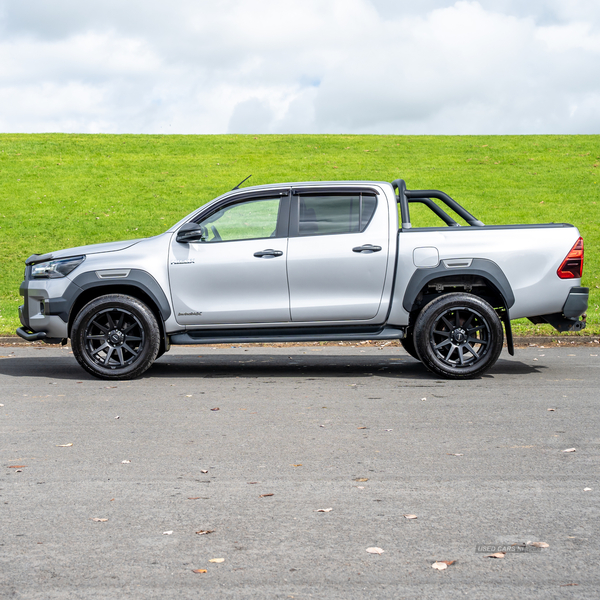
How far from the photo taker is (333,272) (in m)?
8.38

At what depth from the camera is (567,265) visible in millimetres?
8352

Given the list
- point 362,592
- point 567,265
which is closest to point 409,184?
point 567,265

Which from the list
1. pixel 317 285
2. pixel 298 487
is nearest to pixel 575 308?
pixel 317 285

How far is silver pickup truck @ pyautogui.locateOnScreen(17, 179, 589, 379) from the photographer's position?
8.38 m

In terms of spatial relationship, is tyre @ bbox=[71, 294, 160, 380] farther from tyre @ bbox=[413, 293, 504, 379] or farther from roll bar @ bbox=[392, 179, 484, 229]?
roll bar @ bbox=[392, 179, 484, 229]

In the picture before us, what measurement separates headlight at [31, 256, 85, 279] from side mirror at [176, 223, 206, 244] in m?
1.13

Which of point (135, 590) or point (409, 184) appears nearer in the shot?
point (135, 590)

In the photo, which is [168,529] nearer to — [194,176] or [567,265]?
[567,265]

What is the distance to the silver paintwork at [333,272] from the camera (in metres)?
8.37

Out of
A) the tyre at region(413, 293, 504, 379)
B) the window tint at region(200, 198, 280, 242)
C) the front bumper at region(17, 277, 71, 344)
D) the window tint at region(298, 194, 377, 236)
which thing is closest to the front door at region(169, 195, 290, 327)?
the window tint at region(200, 198, 280, 242)

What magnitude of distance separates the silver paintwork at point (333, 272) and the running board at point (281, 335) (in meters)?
0.10

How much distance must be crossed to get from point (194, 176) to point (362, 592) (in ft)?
87.5

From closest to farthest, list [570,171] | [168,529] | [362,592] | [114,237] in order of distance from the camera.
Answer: [362,592] → [168,529] → [114,237] → [570,171]

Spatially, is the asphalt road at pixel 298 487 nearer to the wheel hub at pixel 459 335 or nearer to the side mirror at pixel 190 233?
the wheel hub at pixel 459 335
